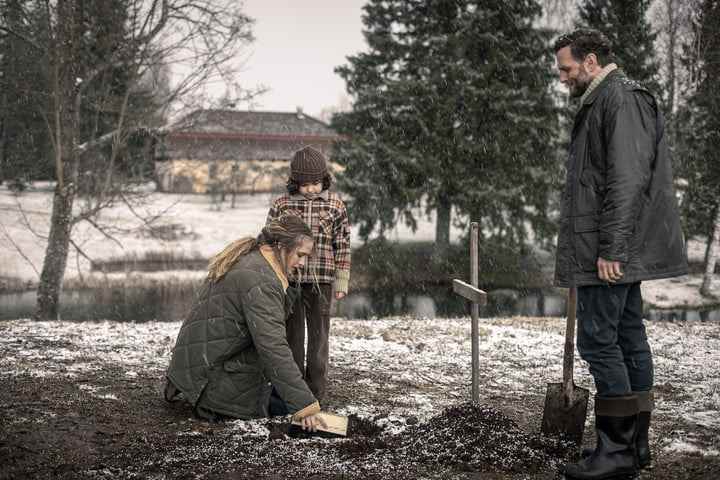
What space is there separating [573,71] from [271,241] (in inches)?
74.2

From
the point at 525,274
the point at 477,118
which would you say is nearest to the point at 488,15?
the point at 477,118

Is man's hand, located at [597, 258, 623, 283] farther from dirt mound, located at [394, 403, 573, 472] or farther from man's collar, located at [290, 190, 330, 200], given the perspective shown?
man's collar, located at [290, 190, 330, 200]

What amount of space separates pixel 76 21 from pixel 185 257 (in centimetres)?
1313

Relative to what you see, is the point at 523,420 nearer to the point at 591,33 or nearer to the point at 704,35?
the point at 591,33

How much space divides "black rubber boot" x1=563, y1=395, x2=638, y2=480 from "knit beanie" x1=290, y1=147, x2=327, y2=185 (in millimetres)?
2293

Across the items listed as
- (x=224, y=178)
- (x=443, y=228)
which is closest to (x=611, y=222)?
(x=443, y=228)

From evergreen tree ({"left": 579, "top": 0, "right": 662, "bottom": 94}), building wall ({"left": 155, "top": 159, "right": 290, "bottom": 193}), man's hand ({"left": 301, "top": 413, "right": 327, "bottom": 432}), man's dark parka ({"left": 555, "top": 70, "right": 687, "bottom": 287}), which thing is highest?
evergreen tree ({"left": 579, "top": 0, "right": 662, "bottom": 94})

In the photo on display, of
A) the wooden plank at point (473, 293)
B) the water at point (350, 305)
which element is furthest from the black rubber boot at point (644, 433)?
the water at point (350, 305)

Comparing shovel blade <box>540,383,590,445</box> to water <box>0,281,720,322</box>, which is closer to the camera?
shovel blade <box>540,383,590,445</box>

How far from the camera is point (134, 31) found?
12789 mm

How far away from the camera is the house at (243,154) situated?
34431 mm

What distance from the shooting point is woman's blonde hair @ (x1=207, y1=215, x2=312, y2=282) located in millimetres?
3953

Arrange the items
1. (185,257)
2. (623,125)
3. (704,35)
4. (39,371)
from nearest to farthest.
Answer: (623,125), (39,371), (704,35), (185,257)

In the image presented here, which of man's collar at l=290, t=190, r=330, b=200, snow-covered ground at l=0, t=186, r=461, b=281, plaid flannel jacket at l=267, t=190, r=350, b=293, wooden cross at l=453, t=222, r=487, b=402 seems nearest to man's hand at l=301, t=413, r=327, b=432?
plaid flannel jacket at l=267, t=190, r=350, b=293
